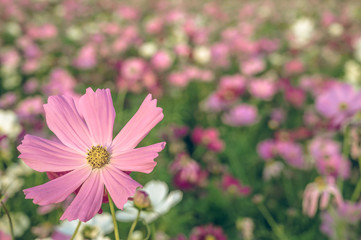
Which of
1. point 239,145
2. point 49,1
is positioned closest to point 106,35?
point 49,1

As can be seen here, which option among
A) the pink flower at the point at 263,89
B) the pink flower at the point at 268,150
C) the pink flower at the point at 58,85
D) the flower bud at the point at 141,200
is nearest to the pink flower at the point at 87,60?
the pink flower at the point at 58,85

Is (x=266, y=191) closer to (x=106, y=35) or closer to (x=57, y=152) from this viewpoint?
(x=57, y=152)

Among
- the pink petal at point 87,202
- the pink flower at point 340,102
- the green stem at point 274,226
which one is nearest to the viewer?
the pink petal at point 87,202

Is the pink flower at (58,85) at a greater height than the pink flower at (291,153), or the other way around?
the pink flower at (58,85)

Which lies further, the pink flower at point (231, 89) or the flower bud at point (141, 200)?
the pink flower at point (231, 89)

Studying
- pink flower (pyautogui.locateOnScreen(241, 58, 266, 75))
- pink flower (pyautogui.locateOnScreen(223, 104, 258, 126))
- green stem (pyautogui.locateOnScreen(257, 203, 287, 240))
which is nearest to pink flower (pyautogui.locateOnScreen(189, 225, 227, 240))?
green stem (pyautogui.locateOnScreen(257, 203, 287, 240))

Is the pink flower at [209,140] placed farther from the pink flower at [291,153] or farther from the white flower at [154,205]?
the white flower at [154,205]

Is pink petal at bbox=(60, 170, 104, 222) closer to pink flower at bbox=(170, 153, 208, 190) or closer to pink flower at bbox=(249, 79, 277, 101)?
pink flower at bbox=(170, 153, 208, 190)
